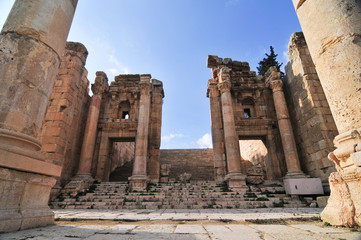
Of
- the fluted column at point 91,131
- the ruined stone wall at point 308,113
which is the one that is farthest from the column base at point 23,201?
the ruined stone wall at point 308,113

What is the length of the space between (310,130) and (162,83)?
10.5 metres

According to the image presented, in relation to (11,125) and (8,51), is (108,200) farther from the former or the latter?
(8,51)

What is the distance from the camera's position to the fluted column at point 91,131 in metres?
11.1

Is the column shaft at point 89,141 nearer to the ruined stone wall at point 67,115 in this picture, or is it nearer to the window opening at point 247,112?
the ruined stone wall at point 67,115

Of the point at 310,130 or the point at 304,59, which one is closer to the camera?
the point at 310,130

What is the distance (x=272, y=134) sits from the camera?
1287 centimetres

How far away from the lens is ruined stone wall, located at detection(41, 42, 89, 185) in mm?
9844

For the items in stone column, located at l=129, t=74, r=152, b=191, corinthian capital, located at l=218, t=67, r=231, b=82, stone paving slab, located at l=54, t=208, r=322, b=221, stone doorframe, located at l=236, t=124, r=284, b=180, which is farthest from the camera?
corinthian capital, located at l=218, t=67, r=231, b=82

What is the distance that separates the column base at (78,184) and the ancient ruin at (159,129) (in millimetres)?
56

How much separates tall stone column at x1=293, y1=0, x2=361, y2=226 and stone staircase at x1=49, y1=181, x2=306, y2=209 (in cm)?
514

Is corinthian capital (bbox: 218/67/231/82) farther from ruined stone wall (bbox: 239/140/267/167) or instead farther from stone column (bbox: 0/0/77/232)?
stone column (bbox: 0/0/77/232)

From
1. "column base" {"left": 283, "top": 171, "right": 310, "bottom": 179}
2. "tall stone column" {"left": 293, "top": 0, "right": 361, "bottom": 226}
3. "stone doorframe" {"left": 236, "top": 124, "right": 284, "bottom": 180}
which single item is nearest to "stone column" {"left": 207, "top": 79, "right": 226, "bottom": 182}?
"stone doorframe" {"left": 236, "top": 124, "right": 284, "bottom": 180}

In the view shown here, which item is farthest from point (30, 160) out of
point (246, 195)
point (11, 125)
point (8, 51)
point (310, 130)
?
point (310, 130)

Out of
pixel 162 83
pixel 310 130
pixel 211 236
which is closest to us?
pixel 211 236
